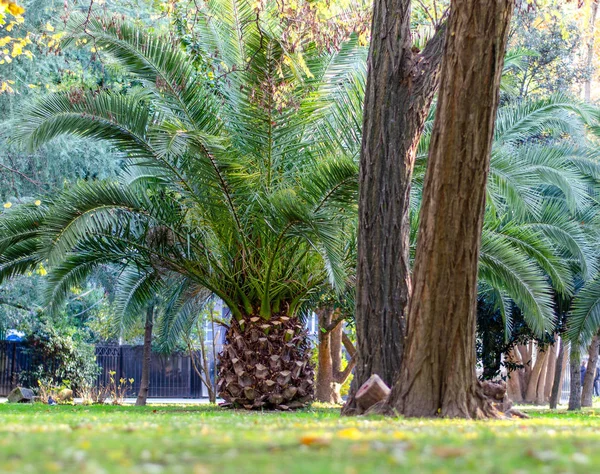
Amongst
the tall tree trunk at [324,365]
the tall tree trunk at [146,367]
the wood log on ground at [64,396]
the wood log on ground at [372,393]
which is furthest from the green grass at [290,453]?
the wood log on ground at [64,396]

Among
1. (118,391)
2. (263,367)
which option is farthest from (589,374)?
(118,391)

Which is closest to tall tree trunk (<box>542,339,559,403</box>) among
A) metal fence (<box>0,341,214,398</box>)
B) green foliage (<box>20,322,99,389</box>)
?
metal fence (<box>0,341,214,398</box>)

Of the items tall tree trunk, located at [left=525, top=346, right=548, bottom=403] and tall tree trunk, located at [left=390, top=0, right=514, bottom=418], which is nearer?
tall tree trunk, located at [left=390, top=0, right=514, bottom=418]

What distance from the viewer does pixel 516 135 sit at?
55.3 feet

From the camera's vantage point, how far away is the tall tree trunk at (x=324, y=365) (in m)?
19.4

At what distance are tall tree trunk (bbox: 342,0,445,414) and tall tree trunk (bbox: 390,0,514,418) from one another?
160cm

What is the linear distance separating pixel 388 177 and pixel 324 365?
1124cm

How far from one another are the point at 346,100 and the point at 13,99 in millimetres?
9633

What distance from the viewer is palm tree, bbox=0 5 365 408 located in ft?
36.4

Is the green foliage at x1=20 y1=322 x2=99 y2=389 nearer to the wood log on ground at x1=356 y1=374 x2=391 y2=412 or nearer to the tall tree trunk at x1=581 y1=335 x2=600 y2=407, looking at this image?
the tall tree trunk at x1=581 y1=335 x2=600 y2=407

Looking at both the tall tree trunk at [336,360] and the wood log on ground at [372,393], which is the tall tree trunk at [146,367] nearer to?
the tall tree trunk at [336,360]

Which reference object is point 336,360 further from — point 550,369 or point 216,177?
point 216,177

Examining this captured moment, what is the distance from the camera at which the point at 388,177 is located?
9.17 m

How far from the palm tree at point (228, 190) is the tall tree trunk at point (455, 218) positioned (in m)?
3.33
